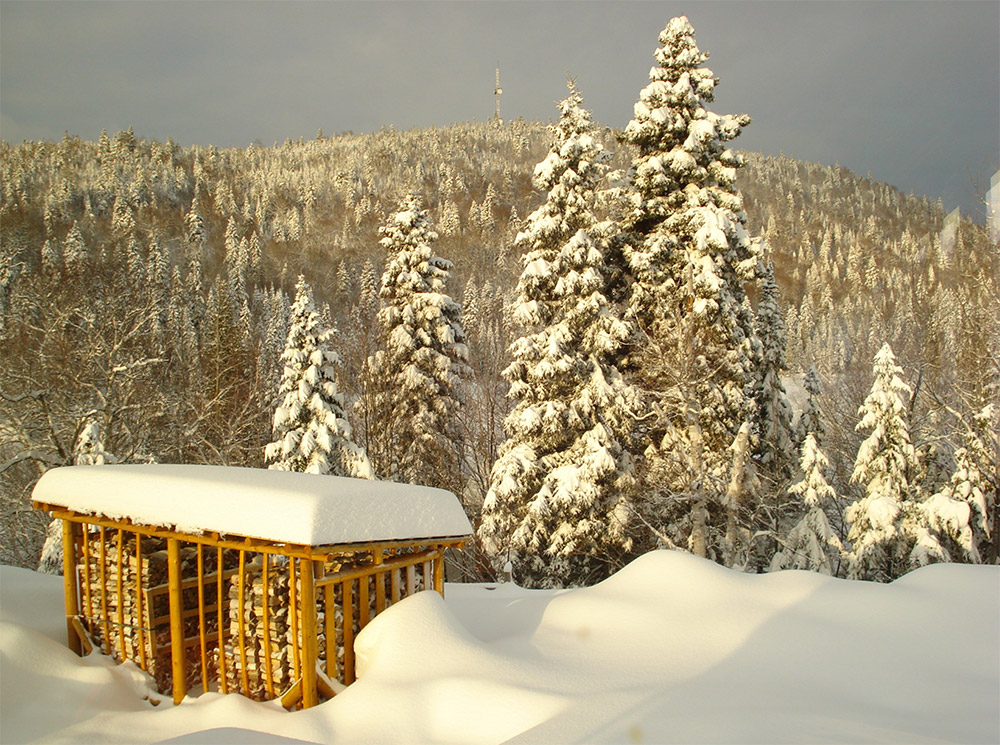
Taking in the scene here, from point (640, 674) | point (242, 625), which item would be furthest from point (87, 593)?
point (640, 674)

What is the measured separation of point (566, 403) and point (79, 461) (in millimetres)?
13553

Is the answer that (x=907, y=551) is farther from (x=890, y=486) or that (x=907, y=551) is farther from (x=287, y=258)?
(x=287, y=258)

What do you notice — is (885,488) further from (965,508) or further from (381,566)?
(381,566)

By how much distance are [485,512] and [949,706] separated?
1069 cm

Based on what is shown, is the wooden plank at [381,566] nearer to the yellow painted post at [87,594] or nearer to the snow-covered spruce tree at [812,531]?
the yellow painted post at [87,594]

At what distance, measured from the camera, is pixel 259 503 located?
7.23m

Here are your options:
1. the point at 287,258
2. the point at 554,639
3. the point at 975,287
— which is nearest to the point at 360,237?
the point at 287,258

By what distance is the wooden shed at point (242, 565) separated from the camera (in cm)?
718

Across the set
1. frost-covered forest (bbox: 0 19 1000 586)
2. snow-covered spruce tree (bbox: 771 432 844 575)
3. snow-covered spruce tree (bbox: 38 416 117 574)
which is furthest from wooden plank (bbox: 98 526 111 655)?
snow-covered spruce tree (bbox: 771 432 844 575)

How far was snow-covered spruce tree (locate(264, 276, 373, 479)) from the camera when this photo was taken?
1811 cm

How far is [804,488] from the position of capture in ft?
52.1

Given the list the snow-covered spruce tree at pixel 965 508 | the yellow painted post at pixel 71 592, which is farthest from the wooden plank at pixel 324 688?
the snow-covered spruce tree at pixel 965 508

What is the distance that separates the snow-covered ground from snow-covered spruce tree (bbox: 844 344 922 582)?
7.15 meters

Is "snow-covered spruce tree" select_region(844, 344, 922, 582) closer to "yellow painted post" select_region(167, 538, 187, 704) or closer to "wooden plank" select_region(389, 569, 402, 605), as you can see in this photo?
"wooden plank" select_region(389, 569, 402, 605)
